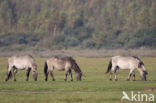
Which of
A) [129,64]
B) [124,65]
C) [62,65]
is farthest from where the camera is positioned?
[124,65]

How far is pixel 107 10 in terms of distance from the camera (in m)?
116

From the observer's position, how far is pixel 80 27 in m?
96.2

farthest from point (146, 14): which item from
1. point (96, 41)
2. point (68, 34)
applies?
point (68, 34)

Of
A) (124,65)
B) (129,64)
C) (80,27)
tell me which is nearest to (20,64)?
(124,65)

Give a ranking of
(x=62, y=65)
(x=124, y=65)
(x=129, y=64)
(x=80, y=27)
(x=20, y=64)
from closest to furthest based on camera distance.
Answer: (x=20, y=64) < (x=62, y=65) < (x=129, y=64) < (x=124, y=65) < (x=80, y=27)

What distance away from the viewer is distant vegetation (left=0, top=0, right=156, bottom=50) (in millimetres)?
80438

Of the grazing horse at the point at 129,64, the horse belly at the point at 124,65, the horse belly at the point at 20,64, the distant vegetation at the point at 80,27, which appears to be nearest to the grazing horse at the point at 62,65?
the horse belly at the point at 20,64

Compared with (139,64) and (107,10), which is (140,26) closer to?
(107,10)

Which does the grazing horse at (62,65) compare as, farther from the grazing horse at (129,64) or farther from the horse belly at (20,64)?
the grazing horse at (129,64)

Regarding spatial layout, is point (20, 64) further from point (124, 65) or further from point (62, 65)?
point (124, 65)

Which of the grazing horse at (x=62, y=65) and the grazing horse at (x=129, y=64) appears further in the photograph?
the grazing horse at (x=129, y=64)

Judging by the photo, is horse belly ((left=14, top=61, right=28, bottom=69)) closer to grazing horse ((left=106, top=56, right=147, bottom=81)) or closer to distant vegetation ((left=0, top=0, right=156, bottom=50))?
grazing horse ((left=106, top=56, right=147, bottom=81))

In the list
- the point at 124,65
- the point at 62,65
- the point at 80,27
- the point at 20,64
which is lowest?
the point at 124,65

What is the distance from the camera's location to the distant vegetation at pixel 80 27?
8044 centimetres
